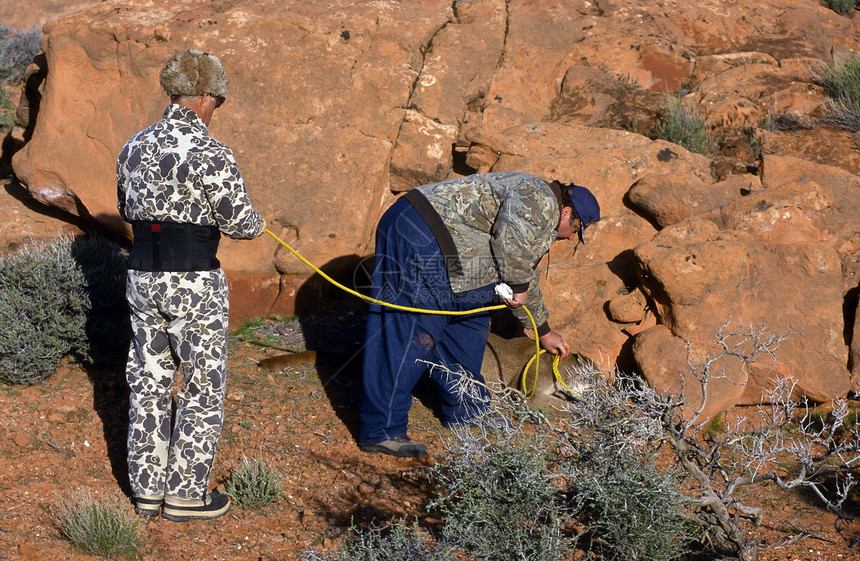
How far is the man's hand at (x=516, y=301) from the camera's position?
4465 mm

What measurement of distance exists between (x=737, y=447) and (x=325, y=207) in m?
3.83

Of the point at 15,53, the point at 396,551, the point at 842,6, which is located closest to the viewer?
the point at 396,551

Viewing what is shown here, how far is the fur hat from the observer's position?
11.4 feet

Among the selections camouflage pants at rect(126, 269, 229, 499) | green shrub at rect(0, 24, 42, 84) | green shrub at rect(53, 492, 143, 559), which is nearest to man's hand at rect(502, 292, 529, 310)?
camouflage pants at rect(126, 269, 229, 499)

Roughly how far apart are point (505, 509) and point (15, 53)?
10.6m

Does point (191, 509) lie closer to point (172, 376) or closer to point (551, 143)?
point (172, 376)

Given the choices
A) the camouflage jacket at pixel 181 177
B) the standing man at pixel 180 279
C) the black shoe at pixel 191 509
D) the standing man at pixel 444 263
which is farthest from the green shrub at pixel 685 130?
the black shoe at pixel 191 509

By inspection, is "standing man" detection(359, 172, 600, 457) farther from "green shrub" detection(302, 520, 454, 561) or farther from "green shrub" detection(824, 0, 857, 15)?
"green shrub" detection(824, 0, 857, 15)

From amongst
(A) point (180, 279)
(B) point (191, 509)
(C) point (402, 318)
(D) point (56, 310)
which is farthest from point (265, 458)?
(D) point (56, 310)

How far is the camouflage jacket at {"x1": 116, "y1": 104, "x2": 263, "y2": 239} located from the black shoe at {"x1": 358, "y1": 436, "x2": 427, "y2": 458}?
1.76 m

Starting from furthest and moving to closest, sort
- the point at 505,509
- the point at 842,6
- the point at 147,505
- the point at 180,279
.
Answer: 1. the point at 842,6
2. the point at 147,505
3. the point at 180,279
4. the point at 505,509

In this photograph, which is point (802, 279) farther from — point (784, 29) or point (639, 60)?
point (784, 29)

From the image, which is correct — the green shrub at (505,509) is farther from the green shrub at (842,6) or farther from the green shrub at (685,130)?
the green shrub at (842,6)

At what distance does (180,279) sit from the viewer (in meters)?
3.53
